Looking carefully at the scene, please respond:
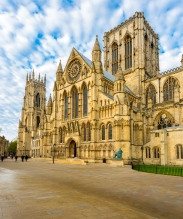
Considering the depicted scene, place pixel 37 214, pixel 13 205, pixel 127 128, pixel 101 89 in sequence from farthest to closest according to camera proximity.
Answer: pixel 101 89 < pixel 127 128 < pixel 13 205 < pixel 37 214

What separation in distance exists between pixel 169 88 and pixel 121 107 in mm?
17625

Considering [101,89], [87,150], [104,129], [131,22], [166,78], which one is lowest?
[87,150]

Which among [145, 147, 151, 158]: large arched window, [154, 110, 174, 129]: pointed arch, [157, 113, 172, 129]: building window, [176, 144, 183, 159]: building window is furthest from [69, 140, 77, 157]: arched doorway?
[176, 144, 183, 159]: building window

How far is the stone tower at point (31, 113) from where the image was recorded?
79.5m

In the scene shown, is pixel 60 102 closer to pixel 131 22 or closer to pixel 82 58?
pixel 82 58

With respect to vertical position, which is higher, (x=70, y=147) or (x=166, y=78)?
(x=166, y=78)

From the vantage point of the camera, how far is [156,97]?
1800 inches

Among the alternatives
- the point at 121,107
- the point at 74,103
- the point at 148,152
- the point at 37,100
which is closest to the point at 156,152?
the point at 148,152

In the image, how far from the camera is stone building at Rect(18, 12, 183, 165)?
3209 cm

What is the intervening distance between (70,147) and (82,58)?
18.7m

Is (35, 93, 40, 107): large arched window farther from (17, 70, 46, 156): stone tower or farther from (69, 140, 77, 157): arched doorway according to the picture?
(69, 140, 77, 157): arched doorway

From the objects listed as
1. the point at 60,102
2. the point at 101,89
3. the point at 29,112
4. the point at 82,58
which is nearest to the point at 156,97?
the point at 101,89

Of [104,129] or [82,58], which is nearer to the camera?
[104,129]

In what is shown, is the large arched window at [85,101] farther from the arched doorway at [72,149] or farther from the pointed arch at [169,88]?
the pointed arch at [169,88]
